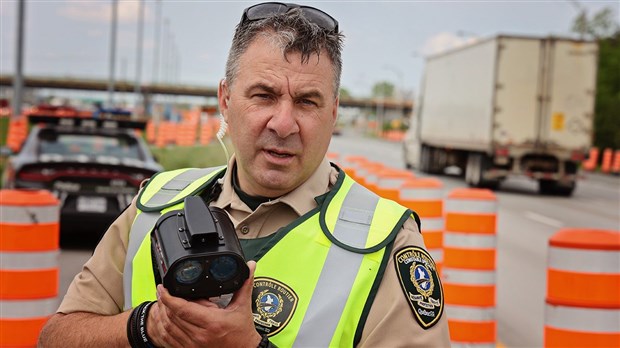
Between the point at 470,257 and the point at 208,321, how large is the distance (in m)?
5.41

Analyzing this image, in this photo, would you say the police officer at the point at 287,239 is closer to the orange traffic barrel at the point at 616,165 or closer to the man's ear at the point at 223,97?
the man's ear at the point at 223,97

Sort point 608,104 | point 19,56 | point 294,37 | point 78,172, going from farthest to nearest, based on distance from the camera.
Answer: point 608,104
point 19,56
point 78,172
point 294,37

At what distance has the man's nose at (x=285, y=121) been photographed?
2.46 meters

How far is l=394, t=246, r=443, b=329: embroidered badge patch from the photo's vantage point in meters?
2.29

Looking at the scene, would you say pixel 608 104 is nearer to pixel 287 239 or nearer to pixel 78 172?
pixel 78 172

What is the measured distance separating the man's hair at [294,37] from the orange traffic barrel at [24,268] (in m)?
3.13

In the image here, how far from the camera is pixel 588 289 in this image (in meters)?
5.05

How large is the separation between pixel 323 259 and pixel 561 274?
299 centimetres

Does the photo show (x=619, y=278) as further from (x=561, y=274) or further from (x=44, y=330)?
(x=44, y=330)

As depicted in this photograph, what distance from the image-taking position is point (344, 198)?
2.57 meters

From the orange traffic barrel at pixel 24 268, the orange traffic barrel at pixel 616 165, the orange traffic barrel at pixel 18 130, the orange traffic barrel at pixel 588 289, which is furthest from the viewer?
the orange traffic barrel at pixel 616 165

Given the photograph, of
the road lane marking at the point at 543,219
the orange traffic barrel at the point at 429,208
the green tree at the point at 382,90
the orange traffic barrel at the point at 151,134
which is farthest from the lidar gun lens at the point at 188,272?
the green tree at the point at 382,90

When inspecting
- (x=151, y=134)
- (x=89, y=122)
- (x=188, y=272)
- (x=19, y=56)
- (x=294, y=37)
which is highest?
(x=19, y=56)

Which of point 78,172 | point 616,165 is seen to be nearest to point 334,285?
point 78,172
